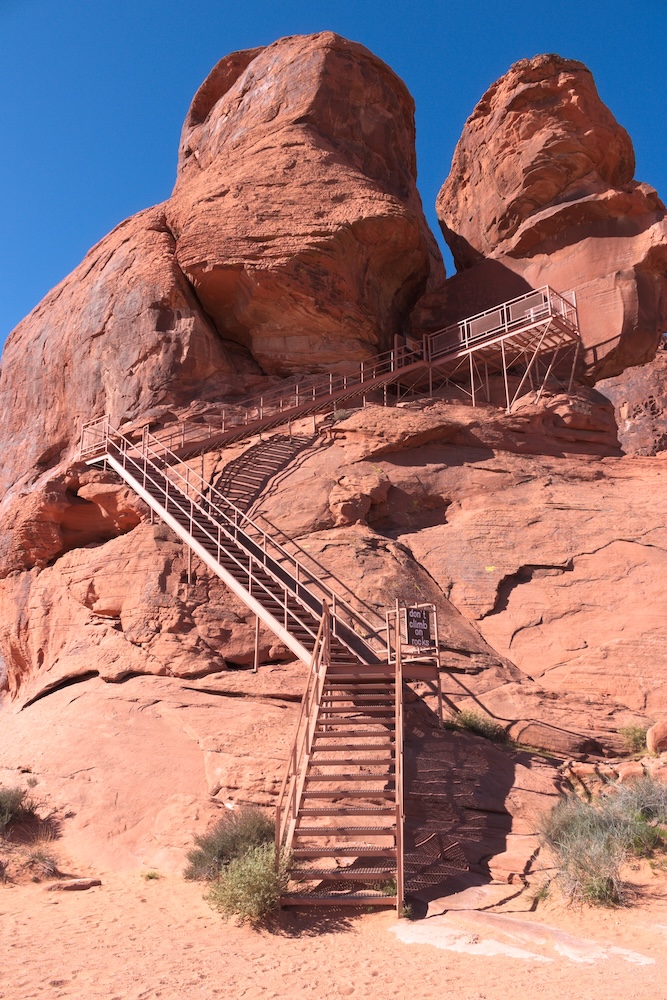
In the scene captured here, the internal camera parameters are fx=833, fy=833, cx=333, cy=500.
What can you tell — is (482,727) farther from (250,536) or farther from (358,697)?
(250,536)

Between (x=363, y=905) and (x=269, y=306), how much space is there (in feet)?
58.6

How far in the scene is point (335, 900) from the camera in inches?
388

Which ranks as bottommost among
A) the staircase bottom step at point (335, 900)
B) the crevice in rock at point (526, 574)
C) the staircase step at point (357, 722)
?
the staircase bottom step at point (335, 900)

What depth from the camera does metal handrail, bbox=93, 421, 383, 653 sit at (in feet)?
52.3

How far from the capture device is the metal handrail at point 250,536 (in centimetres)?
1595

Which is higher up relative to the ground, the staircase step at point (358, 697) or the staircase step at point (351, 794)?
the staircase step at point (358, 697)

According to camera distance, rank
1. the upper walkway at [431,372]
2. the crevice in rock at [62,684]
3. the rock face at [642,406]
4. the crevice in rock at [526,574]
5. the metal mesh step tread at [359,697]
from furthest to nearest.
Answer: the rock face at [642,406]
the upper walkway at [431,372]
the crevice in rock at [526,574]
the crevice in rock at [62,684]
the metal mesh step tread at [359,697]

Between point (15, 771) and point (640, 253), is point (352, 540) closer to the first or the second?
point (15, 771)

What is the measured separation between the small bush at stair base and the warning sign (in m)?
3.83

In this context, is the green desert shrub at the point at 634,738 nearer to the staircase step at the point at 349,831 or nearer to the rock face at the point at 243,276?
the staircase step at the point at 349,831

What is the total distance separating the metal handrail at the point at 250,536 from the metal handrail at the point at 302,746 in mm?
1594

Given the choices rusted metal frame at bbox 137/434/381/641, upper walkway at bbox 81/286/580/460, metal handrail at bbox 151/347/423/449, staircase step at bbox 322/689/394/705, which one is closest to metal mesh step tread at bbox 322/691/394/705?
staircase step at bbox 322/689/394/705

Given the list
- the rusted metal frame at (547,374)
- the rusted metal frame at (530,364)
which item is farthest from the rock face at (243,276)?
the rusted metal frame at (547,374)

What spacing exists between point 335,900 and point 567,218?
73.2ft
